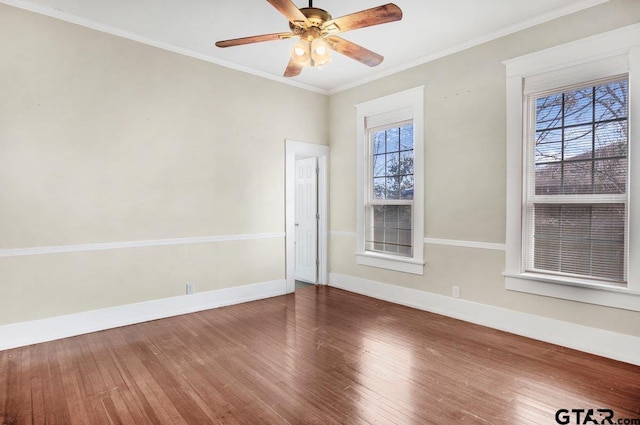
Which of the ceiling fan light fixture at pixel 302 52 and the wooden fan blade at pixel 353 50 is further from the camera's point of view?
the wooden fan blade at pixel 353 50

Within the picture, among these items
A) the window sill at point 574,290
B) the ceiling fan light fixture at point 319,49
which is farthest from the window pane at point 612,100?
the ceiling fan light fixture at point 319,49

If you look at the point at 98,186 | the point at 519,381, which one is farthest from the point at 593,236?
the point at 98,186

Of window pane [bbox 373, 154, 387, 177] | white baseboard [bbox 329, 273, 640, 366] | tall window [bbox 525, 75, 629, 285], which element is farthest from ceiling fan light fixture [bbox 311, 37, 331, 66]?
white baseboard [bbox 329, 273, 640, 366]

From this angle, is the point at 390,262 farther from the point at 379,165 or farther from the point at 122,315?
the point at 122,315

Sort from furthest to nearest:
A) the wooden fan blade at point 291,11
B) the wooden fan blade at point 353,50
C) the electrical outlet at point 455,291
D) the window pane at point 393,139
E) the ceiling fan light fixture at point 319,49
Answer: the window pane at point 393,139 → the electrical outlet at point 455,291 → the wooden fan blade at point 353,50 → the ceiling fan light fixture at point 319,49 → the wooden fan blade at point 291,11

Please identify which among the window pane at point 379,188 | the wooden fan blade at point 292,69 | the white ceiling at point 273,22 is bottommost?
the window pane at point 379,188

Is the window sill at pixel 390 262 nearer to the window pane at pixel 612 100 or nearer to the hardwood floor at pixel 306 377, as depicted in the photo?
the hardwood floor at pixel 306 377

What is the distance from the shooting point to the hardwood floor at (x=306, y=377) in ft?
7.07

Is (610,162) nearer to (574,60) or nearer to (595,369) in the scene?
(574,60)

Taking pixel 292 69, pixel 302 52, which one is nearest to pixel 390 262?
pixel 292 69

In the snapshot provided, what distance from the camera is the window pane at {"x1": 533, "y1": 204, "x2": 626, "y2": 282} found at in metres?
2.95

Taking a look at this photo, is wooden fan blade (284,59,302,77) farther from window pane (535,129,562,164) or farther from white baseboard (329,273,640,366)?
white baseboard (329,273,640,366)

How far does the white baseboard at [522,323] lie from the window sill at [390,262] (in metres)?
0.25

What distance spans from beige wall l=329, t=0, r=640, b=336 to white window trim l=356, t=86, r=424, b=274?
0.08 meters
